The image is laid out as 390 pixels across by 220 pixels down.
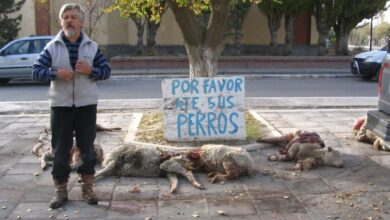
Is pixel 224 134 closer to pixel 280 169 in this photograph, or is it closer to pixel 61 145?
pixel 280 169

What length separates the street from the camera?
1386 cm

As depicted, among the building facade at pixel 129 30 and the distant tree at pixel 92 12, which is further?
the building facade at pixel 129 30

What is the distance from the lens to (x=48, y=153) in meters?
6.47

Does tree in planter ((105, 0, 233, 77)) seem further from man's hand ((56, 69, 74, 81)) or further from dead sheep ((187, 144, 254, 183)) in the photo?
man's hand ((56, 69, 74, 81))

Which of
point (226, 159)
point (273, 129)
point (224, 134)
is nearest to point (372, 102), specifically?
point (273, 129)

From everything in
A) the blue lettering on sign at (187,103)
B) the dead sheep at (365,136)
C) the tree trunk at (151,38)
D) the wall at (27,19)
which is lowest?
the dead sheep at (365,136)

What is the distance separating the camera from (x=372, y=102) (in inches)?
463

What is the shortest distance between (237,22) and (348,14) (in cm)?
504

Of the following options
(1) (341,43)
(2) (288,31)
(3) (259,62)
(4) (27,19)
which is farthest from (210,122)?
(4) (27,19)

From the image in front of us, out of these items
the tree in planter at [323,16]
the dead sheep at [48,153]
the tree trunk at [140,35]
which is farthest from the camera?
the tree trunk at [140,35]

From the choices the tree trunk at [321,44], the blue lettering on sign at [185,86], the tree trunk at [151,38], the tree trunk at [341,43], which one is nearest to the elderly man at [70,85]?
the blue lettering on sign at [185,86]

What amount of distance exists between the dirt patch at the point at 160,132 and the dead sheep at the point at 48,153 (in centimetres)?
117

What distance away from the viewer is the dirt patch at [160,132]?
7230mm

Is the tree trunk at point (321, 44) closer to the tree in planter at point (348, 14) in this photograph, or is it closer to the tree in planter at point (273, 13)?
the tree in planter at point (348, 14)
